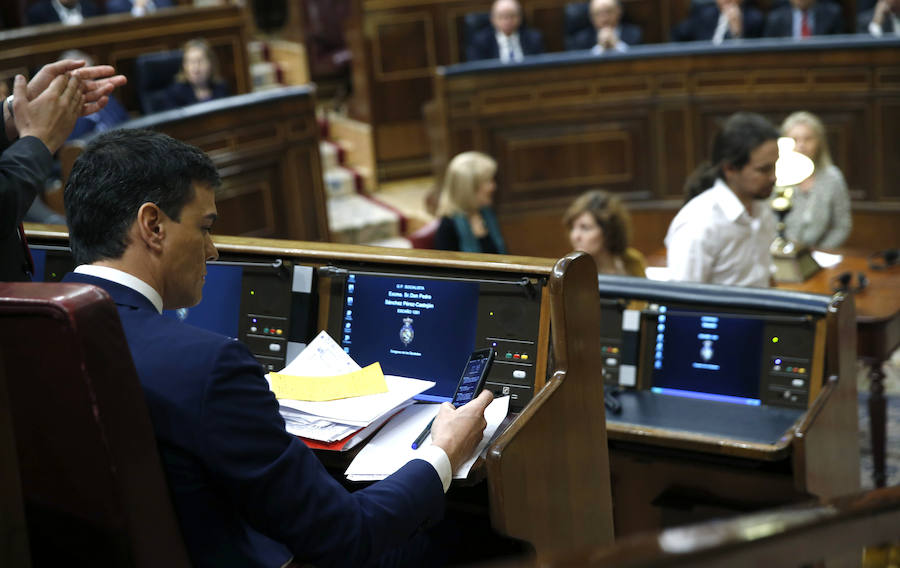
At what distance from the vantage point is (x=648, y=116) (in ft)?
22.1

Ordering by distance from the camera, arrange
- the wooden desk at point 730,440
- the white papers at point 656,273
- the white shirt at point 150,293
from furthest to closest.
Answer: the white papers at point 656,273 → the wooden desk at point 730,440 → the white shirt at point 150,293

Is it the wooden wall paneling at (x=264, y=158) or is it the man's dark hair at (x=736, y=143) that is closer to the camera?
the man's dark hair at (x=736, y=143)

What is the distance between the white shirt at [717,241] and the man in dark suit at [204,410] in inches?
72.7

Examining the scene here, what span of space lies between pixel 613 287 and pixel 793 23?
492 centimetres

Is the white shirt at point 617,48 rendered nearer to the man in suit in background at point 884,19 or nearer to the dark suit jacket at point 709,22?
the dark suit jacket at point 709,22

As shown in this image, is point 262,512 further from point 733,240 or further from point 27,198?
point 733,240

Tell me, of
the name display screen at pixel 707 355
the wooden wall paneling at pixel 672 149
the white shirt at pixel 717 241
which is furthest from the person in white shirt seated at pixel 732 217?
the wooden wall paneling at pixel 672 149

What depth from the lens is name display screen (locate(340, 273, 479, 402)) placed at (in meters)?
2.14

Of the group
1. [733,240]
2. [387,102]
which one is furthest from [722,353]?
[387,102]

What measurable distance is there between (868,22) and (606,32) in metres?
1.77

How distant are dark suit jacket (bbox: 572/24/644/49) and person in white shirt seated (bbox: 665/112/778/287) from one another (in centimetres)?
411

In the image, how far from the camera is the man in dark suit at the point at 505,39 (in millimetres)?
7383

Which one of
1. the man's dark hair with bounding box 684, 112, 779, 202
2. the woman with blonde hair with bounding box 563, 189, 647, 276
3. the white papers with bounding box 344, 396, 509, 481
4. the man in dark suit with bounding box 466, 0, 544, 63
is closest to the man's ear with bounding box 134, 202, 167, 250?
the white papers with bounding box 344, 396, 509, 481

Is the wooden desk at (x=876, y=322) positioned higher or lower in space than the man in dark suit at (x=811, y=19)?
lower
